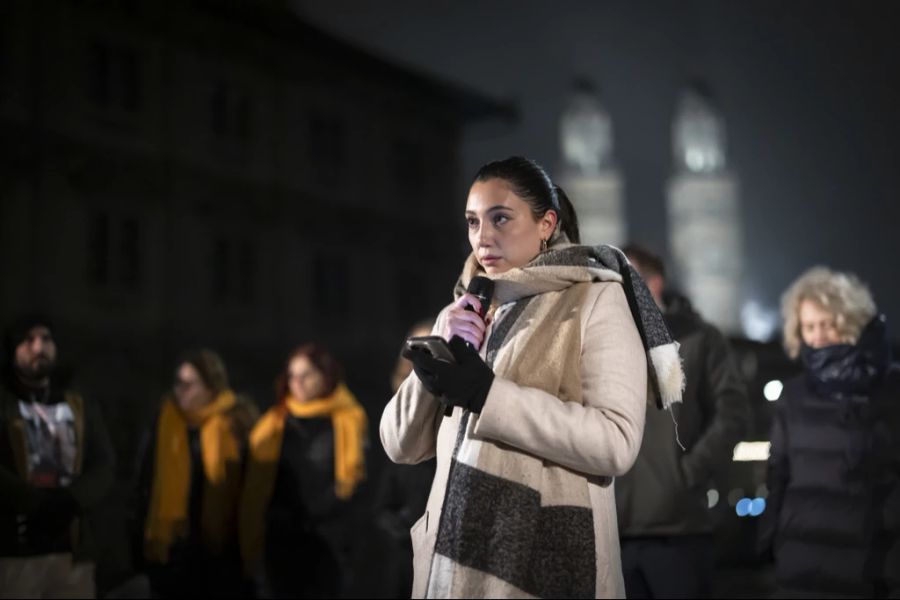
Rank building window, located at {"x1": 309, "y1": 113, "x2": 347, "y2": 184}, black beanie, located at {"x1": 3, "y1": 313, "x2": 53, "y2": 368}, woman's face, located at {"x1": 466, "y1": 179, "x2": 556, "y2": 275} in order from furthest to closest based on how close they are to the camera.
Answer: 1. building window, located at {"x1": 309, "y1": 113, "x2": 347, "y2": 184}
2. black beanie, located at {"x1": 3, "y1": 313, "x2": 53, "y2": 368}
3. woman's face, located at {"x1": 466, "y1": 179, "x2": 556, "y2": 275}

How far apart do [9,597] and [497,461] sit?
12.5ft

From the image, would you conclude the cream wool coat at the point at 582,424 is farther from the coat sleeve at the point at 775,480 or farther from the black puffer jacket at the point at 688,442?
the coat sleeve at the point at 775,480

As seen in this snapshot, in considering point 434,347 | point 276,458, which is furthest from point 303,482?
point 434,347

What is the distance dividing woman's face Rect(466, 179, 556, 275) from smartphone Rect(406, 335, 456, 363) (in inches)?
15.4

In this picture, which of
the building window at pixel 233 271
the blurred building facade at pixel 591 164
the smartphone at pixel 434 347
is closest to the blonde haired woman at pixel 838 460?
the smartphone at pixel 434 347

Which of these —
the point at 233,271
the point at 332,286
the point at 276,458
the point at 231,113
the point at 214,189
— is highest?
the point at 231,113

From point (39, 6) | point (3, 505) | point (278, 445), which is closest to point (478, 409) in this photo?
point (3, 505)

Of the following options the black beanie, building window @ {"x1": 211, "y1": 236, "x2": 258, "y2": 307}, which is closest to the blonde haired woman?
the black beanie

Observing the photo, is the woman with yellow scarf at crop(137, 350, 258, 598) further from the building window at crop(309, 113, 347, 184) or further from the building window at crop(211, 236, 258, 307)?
the building window at crop(309, 113, 347, 184)

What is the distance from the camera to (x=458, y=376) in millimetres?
2504

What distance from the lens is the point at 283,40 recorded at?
27172mm

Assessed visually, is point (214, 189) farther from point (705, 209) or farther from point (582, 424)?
point (705, 209)

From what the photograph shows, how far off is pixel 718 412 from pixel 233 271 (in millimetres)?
20676

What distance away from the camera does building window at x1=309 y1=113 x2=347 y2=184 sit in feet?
92.9
